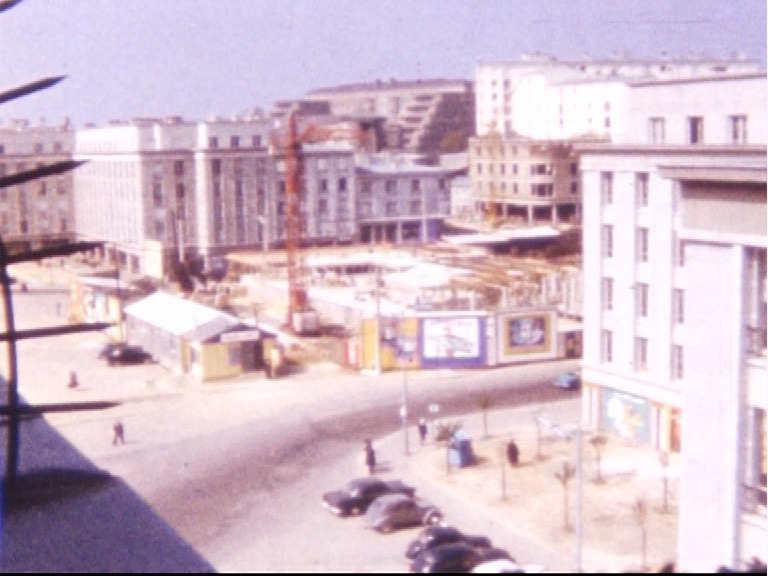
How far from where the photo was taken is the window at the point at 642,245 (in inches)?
185

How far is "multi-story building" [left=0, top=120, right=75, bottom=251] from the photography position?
33.3ft

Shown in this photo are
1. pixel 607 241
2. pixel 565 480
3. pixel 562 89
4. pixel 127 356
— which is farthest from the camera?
pixel 562 89

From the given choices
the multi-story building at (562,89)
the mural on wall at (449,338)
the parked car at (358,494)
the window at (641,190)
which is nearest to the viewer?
the parked car at (358,494)

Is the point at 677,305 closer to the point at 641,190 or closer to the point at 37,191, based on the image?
the point at 641,190

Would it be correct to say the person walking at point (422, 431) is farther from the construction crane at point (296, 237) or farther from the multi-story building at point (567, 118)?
the construction crane at point (296, 237)

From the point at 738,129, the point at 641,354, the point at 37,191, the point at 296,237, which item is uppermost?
the point at 738,129

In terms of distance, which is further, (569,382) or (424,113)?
(424,113)

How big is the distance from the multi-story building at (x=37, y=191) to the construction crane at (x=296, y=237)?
198 cm

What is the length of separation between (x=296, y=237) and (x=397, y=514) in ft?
20.7

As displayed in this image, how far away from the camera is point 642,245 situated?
15.5 feet

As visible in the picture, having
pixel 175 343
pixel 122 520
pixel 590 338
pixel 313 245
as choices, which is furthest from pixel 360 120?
pixel 122 520

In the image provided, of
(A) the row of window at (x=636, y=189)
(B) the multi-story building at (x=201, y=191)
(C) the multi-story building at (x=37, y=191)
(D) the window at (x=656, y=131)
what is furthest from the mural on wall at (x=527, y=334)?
(B) the multi-story building at (x=201, y=191)

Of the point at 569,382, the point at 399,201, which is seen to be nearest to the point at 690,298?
the point at 569,382

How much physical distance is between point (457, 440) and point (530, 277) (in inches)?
183
